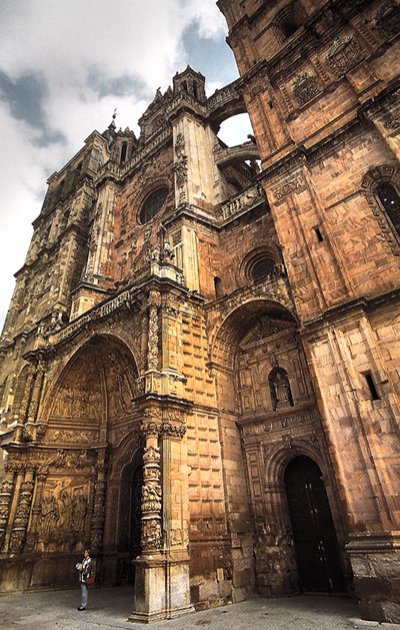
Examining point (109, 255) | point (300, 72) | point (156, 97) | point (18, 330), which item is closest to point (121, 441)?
point (109, 255)

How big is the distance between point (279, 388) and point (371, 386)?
4.22m

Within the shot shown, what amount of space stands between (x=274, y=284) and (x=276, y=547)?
7.90 m

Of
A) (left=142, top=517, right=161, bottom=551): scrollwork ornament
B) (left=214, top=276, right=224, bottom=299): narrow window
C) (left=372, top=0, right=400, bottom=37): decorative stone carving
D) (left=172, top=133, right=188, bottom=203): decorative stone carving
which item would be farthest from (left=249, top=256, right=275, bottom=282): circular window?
(left=142, top=517, right=161, bottom=551): scrollwork ornament

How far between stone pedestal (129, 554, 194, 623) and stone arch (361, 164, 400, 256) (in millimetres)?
9797

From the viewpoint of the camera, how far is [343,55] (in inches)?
563

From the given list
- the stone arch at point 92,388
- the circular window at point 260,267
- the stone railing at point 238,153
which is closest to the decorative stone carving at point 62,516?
the stone arch at point 92,388

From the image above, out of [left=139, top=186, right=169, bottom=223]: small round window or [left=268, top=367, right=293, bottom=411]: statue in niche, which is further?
[left=139, top=186, right=169, bottom=223]: small round window

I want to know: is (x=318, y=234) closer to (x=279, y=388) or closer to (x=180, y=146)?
(x=279, y=388)

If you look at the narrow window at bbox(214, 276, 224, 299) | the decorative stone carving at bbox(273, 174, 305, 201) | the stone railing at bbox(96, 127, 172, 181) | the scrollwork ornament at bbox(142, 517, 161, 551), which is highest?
the stone railing at bbox(96, 127, 172, 181)

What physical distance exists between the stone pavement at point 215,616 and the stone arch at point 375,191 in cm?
851

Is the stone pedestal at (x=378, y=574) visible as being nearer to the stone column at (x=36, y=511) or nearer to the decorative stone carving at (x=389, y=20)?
the stone column at (x=36, y=511)

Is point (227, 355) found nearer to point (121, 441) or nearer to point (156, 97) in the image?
point (121, 441)

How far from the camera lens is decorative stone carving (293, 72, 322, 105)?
1472cm

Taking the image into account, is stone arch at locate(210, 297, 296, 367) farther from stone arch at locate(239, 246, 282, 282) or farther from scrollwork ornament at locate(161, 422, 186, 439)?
scrollwork ornament at locate(161, 422, 186, 439)
